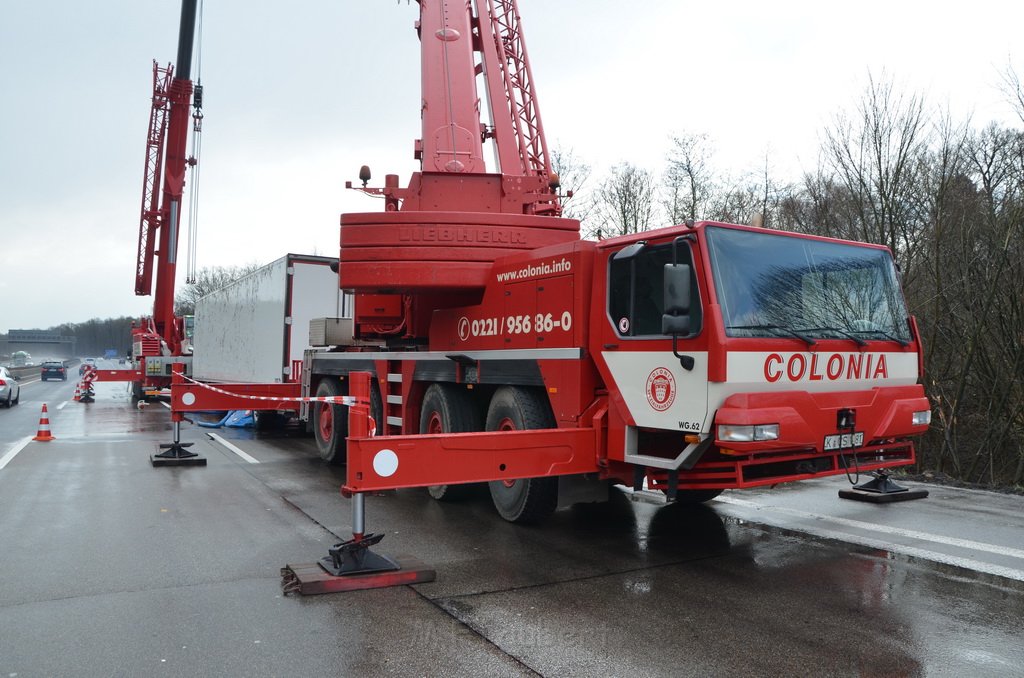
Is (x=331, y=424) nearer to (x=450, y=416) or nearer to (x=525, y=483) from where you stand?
(x=450, y=416)

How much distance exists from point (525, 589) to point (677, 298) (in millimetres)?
2256

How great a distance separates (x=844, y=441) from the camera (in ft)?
20.0

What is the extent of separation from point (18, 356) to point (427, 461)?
8426cm

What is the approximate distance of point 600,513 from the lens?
8.07m

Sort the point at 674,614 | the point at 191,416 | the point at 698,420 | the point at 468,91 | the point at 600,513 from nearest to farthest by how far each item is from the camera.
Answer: the point at 674,614 < the point at 698,420 < the point at 600,513 < the point at 468,91 < the point at 191,416

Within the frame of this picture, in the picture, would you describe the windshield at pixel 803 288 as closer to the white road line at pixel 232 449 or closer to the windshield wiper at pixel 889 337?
the windshield wiper at pixel 889 337

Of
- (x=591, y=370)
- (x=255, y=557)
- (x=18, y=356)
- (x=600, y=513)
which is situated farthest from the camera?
(x=18, y=356)

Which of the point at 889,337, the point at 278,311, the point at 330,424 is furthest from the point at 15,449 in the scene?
the point at 889,337

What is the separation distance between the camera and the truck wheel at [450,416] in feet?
27.4

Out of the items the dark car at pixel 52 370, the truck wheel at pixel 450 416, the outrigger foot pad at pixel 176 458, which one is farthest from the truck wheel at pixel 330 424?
the dark car at pixel 52 370

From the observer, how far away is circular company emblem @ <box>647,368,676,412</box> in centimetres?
594

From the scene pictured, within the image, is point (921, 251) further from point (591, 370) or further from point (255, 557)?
point (255, 557)

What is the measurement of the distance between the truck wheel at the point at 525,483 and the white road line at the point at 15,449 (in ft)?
25.4

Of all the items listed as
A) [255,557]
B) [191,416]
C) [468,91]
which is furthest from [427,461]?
[191,416]
